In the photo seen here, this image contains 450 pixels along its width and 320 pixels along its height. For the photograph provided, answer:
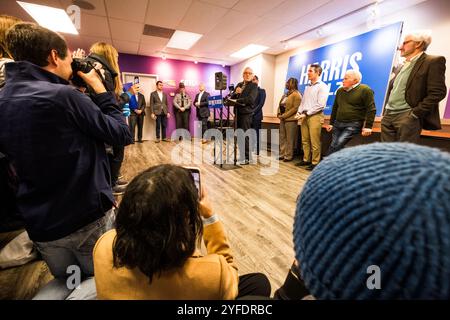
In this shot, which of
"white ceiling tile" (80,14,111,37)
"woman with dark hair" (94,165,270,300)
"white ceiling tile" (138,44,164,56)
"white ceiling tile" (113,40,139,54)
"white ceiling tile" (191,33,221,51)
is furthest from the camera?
"white ceiling tile" (138,44,164,56)

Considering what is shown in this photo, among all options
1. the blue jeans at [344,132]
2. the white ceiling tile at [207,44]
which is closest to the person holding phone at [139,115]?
the white ceiling tile at [207,44]

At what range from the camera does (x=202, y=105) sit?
687 centimetres

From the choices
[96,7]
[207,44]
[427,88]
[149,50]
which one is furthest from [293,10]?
[149,50]

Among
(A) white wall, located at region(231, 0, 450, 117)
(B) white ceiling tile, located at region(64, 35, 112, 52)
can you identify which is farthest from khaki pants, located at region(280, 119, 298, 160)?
(B) white ceiling tile, located at region(64, 35, 112, 52)

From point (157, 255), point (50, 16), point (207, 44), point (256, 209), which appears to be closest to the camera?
point (157, 255)

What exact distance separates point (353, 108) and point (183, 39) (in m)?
4.19

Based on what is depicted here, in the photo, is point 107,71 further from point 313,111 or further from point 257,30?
point 257,30

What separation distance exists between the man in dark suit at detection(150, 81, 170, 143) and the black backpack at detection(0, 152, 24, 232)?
214 inches

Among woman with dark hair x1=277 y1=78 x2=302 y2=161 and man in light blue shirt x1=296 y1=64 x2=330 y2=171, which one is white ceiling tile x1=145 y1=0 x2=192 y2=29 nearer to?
woman with dark hair x1=277 y1=78 x2=302 y2=161

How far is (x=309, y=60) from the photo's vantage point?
5.21 metres

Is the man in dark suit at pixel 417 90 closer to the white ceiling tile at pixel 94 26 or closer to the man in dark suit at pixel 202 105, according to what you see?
the white ceiling tile at pixel 94 26

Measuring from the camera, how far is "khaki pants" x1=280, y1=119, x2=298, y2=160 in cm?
408

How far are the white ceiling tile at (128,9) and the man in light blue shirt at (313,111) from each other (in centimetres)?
296

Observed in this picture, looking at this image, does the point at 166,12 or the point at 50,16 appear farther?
the point at 50,16
